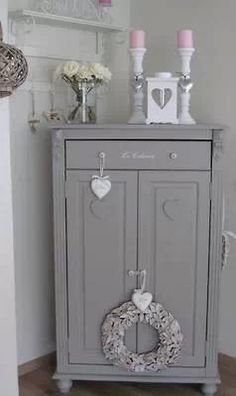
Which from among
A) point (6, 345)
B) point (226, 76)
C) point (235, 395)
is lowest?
point (235, 395)

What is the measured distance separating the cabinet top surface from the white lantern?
11 centimetres

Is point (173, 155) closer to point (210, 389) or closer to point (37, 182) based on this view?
point (37, 182)

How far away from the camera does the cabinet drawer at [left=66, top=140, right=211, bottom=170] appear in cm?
245

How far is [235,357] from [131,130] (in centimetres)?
128

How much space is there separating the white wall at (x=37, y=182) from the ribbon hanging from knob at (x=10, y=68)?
2.71 feet

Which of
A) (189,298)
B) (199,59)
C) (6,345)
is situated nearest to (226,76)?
(199,59)

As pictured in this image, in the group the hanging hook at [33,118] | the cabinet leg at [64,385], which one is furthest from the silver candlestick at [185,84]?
the cabinet leg at [64,385]

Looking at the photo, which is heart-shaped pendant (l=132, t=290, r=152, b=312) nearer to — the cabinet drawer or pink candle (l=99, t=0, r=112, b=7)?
the cabinet drawer

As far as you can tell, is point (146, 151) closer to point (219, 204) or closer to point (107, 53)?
point (219, 204)

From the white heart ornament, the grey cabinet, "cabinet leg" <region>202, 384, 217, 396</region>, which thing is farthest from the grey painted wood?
"cabinet leg" <region>202, 384, 217, 396</region>

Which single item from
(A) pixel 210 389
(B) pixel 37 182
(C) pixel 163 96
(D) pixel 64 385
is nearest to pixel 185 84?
(C) pixel 163 96

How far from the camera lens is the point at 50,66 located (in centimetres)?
274

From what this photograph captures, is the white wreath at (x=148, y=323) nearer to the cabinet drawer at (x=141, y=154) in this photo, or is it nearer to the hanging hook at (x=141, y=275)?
the hanging hook at (x=141, y=275)

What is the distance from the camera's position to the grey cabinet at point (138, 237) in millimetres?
2457
